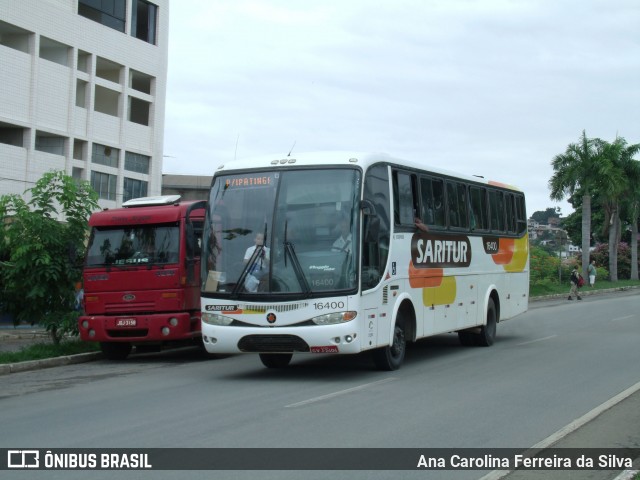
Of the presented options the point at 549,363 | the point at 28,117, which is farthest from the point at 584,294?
the point at 549,363

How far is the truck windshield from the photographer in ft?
53.2

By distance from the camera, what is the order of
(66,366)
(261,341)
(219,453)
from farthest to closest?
(66,366)
(261,341)
(219,453)

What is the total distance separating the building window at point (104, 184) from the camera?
35.4m

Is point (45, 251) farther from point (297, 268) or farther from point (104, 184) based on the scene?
point (104, 184)

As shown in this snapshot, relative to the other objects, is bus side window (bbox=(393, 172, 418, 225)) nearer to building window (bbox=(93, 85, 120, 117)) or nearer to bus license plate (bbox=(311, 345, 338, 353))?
bus license plate (bbox=(311, 345, 338, 353))

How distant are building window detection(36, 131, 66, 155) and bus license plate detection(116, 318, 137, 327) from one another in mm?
18791

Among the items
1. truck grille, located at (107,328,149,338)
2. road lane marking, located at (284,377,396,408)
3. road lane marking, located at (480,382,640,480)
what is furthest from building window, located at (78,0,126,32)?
road lane marking, located at (480,382,640,480)

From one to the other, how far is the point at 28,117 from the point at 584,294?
1197 inches

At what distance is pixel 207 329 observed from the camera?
12.9m

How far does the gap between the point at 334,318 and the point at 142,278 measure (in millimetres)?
5246

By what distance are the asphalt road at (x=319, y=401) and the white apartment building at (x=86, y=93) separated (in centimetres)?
1703

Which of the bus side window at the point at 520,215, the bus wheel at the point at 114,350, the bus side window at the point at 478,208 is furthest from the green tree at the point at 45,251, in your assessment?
the bus side window at the point at 520,215

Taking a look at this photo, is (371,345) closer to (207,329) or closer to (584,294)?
(207,329)

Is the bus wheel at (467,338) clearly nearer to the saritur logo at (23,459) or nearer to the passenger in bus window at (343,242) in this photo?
the passenger in bus window at (343,242)
